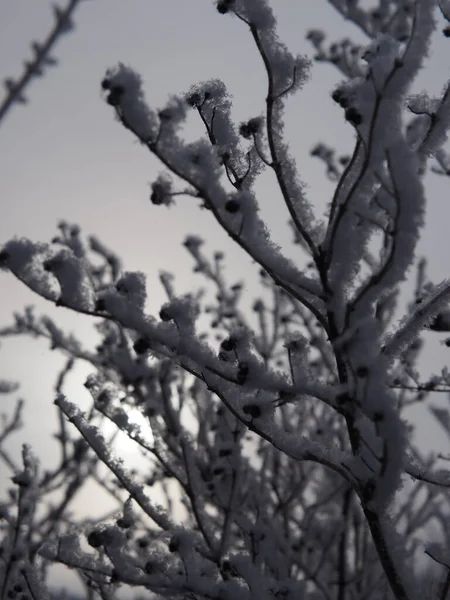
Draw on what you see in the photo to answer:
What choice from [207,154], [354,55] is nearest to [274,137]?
[207,154]

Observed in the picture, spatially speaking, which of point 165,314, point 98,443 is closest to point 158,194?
point 165,314

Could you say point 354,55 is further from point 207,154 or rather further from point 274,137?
point 207,154

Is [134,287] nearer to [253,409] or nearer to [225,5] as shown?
[253,409]

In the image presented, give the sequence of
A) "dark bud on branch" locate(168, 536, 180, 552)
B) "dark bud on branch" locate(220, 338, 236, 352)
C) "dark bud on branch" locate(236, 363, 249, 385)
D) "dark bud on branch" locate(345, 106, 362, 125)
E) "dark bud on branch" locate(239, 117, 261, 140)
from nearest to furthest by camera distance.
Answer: "dark bud on branch" locate(345, 106, 362, 125), "dark bud on branch" locate(236, 363, 249, 385), "dark bud on branch" locate(220, 338, 236, 352), "dark bud on branch" locate(239, 117, 261, 140), "dark bud on branch" locate(168, 536, 180, 552)

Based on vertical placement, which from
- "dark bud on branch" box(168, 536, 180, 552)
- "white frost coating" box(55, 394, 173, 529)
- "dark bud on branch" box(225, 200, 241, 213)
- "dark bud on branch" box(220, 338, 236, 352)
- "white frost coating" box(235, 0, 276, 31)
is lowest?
"dark bud on branch" box(168, 536, 180, 552)

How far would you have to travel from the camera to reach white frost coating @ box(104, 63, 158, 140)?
1.46m

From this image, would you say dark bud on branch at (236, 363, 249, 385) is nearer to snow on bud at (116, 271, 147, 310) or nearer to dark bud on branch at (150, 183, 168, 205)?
snow on bud at (116, 271, 147, 310)

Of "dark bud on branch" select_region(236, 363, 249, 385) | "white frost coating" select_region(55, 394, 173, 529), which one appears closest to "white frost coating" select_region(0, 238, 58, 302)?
"dark bud on branch" select_region(236, 363, 249, 385)

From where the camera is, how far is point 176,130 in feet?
5.16

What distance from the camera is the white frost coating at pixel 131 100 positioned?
146 cm

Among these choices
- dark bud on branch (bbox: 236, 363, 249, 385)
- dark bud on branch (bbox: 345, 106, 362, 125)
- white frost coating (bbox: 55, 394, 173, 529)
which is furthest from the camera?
white frost coating (bbox: 55, 394, 173, 529)

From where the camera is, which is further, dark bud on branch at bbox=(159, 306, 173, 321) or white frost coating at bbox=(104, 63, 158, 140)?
dark bud on branch at bbox=(159, 306, 173, 321)

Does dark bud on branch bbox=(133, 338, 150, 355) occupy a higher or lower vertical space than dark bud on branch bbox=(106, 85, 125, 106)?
lower

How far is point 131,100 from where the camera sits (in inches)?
58.6
